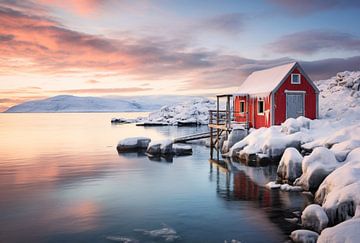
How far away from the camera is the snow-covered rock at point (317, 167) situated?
47.9ft

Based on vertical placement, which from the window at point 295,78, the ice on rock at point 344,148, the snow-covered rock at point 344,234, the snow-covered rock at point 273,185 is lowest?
the snow-covered rock at point 273,185

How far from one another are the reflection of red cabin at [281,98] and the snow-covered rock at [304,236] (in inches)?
756

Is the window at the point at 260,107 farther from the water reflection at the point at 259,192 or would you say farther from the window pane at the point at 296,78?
the water reflection at the point at 259,192

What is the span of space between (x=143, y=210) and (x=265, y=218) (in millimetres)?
4775

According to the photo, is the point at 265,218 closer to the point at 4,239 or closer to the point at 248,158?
the point at 4,239

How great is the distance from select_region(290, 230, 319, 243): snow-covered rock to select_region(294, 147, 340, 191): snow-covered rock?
222 inches

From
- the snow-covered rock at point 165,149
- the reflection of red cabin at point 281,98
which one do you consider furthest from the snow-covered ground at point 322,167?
the snow-covered rock at point 165,149

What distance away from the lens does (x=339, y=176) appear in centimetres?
1188

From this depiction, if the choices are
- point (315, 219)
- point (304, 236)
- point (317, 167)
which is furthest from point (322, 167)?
point (304, 236)

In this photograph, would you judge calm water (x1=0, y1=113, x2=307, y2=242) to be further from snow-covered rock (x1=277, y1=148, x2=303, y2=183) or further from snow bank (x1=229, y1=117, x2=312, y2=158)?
snow bank (x1=229, y1=117, x2=312, y2=158)

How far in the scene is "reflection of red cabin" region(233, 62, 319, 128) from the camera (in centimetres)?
2845

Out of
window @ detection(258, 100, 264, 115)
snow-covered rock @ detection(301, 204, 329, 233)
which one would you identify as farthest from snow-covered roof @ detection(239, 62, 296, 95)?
snow-covered rock @ detection(301, 204, 329, 233)

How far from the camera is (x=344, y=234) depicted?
760 cm

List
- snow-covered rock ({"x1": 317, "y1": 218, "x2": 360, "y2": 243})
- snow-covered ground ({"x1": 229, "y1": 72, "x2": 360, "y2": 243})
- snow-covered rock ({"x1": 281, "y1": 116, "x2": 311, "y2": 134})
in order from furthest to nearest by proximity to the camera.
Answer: snow-covered rock ({"x1": 281, "y1": 116, "x2": 311, "y2": 134}) < snow-covered ground ({"x1": 229, "y1": 72, "x2": 360, "y2": 243}) < snow-covered rock ({"x1": 317, "y1": 218, "x2": 360, "y2": 243})
